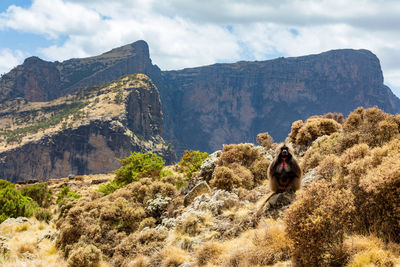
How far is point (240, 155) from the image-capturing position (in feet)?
59.8

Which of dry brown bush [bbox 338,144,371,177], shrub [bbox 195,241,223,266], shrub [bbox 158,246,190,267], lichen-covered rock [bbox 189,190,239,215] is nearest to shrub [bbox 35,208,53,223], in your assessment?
lichen-covered rock [bbox 189,190,239,215]

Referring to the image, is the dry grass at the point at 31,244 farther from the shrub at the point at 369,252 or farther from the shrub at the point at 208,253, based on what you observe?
the shrub at the point at 369,252

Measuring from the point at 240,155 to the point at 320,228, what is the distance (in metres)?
12.9

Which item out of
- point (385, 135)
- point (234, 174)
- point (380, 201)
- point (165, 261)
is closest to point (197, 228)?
point (165, 261)

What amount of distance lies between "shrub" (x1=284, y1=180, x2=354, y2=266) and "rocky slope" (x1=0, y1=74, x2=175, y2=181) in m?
132

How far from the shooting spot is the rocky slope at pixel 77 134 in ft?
406

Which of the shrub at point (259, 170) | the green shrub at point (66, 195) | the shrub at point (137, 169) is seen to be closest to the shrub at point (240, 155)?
the shrub at point (259, 170)

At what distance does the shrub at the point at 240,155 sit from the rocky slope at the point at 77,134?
11955 cm

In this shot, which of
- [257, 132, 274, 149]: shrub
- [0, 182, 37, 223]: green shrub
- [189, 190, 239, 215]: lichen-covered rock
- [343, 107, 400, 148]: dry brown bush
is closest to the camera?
[189, 190, 239, 215]: lichen-covered rock

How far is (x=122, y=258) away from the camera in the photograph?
1034 centimetres

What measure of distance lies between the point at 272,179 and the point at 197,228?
3.57 m

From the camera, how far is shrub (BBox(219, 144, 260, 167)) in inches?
711

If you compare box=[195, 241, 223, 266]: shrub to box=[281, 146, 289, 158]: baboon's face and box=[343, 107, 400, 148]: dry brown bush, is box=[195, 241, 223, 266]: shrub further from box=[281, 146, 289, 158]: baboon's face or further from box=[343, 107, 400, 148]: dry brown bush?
box=[343, 107, 400, 148]: dry brown bush

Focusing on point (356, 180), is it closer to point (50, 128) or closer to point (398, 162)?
point (398, 162)
